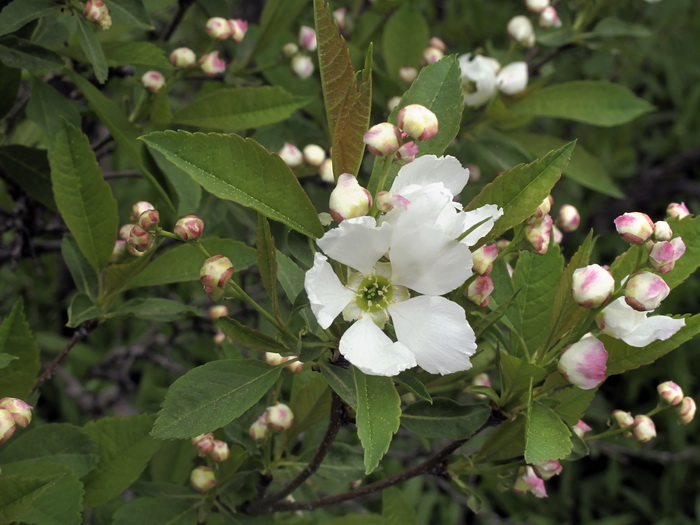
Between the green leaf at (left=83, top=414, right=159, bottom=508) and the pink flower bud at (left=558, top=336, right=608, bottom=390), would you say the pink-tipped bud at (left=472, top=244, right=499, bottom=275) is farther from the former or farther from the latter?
the green leaf at (left=83, top=414, right=159, bottom=508)

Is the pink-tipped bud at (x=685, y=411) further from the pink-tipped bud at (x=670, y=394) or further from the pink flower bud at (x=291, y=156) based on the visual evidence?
the pink flower bud at (x=291, y=156)

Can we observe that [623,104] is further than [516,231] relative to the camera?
Yes

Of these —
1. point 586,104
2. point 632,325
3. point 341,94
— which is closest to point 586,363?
point 632,325

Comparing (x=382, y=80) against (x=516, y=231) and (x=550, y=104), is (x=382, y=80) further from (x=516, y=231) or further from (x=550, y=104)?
(x=516, y=231)

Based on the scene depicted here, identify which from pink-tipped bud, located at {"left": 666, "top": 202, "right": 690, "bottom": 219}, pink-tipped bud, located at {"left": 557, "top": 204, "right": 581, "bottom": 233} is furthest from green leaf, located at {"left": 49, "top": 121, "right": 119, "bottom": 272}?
pink-tipped bud, located at {"left": 666, "top": 202, "right": 690, "bottom": 219}

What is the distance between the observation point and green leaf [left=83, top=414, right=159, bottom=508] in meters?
1.29

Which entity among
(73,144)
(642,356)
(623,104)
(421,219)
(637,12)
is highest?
(421,219)

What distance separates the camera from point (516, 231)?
102 cm

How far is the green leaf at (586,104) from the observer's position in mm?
1872

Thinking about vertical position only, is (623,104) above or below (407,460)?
above

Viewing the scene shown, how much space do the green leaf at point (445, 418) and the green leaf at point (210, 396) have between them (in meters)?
0.21

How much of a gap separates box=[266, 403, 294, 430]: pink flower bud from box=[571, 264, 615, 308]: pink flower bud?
51 centimetres

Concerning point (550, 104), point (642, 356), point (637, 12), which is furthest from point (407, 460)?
point (637, 12)

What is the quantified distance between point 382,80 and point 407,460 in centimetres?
100
